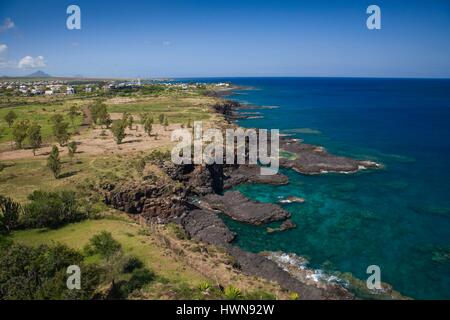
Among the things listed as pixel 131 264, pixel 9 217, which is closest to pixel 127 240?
pixel 131 264

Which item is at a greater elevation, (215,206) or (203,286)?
(203,286)

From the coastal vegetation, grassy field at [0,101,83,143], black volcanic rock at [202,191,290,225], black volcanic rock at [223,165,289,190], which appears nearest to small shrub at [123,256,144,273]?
the coastal vegetation

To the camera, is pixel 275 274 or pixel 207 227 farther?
pixel 207 227

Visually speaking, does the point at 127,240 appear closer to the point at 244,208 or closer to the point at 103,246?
the point at 103,246

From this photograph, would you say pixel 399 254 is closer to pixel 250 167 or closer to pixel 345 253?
pixel 345 253

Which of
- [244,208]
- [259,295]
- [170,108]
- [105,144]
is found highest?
[170,108]

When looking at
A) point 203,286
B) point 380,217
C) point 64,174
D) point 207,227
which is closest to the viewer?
point 203,286

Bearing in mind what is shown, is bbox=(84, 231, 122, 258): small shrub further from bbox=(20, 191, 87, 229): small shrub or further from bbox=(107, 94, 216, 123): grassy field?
bbox=(107, 94, 216, 123): grassy field

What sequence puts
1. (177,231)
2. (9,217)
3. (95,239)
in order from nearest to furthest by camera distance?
(95,239), (9,217), (177,231)

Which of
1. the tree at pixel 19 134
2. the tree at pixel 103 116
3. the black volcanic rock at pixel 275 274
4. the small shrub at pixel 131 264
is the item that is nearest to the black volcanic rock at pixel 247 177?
the black volcanic rock at pixel 275 274
